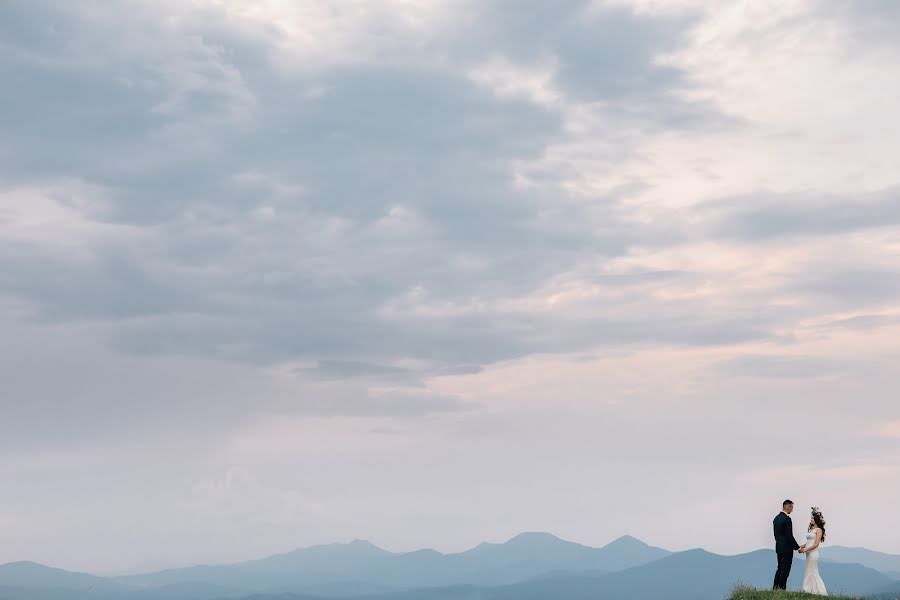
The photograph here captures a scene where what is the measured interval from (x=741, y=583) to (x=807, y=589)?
10.8 ft

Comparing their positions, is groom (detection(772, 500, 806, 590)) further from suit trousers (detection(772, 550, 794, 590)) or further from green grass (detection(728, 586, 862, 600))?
green grass (detection(728, 586, 862, 600))

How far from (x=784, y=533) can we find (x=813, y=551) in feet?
8.77

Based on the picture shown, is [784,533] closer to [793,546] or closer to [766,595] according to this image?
[793,546]

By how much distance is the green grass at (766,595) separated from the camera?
4180 centimetres

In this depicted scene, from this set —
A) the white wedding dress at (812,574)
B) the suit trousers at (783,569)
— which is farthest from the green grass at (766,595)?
the white wedding dress at (812,574)

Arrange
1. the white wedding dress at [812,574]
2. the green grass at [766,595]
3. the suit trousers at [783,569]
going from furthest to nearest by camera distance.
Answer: the white wedding dress at [812,574] → the suit trousers at [783,569] → the green grass at [766,595]

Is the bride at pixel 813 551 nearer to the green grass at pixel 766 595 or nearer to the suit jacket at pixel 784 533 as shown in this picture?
the suit jacket at pixel 784 533

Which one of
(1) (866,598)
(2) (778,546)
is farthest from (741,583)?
(1) (866,598)

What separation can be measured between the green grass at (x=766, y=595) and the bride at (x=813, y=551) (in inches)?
131

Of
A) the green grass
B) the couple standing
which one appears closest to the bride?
the couple standing

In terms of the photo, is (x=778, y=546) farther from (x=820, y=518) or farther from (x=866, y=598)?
(x=866, y=598)

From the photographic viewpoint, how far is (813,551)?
4781cm

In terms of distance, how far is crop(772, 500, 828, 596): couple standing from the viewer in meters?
46.4

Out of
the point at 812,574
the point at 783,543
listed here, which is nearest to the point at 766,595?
the point at 783,543
